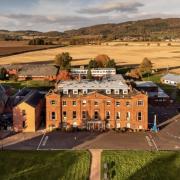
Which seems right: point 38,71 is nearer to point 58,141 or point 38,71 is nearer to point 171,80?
point 171,80

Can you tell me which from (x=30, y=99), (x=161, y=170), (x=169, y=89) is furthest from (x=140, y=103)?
(x=169, y=89)

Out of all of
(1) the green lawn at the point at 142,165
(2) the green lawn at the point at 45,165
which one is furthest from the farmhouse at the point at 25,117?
(1) the green lawn at the point at 142,165

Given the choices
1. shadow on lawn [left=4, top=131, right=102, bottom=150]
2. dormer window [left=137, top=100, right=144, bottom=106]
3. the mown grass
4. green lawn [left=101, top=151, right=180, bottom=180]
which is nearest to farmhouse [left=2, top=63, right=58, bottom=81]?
the mown grass


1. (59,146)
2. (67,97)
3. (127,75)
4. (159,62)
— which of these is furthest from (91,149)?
(159,62)

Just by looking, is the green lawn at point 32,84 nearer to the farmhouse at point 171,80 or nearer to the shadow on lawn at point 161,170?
the farmhouse at point 171,80

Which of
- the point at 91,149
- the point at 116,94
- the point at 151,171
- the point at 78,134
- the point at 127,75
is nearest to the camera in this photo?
the point at 151,171

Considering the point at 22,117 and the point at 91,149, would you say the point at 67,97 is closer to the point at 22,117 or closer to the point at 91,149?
the point at 22,117
